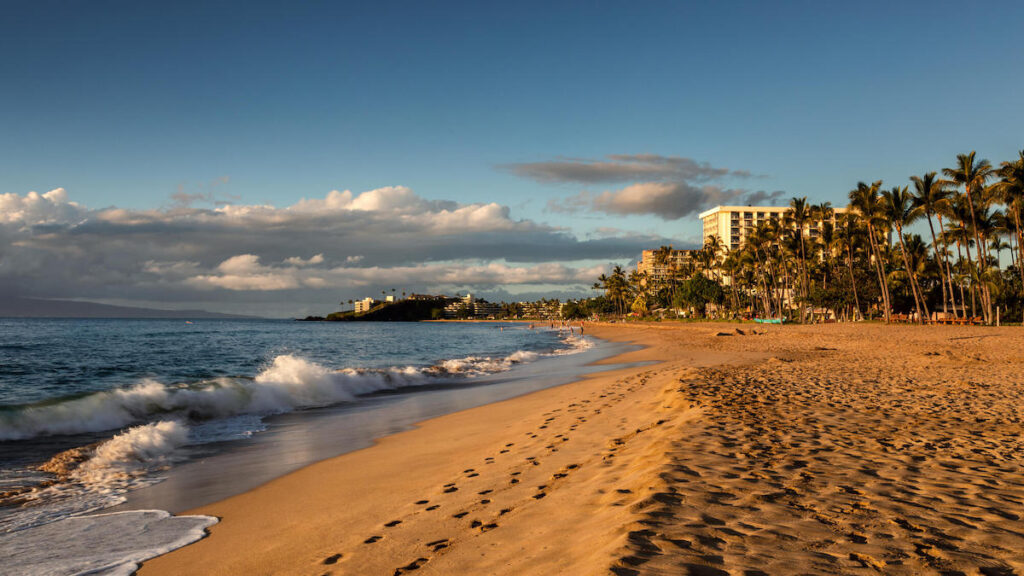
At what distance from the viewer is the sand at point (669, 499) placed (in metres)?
4.07

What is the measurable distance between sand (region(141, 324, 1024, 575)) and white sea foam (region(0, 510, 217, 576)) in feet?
1.09

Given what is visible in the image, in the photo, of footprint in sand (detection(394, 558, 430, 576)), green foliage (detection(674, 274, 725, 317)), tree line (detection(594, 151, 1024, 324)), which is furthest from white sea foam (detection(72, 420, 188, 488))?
green foliage (detection(674, 274, 725, 317))

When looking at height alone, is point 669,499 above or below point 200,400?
above

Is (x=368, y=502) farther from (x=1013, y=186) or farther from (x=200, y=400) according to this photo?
(x=1013, y=186)

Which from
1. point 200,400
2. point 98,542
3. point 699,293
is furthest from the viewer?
point 699,293

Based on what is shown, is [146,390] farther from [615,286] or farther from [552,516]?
[615,286]

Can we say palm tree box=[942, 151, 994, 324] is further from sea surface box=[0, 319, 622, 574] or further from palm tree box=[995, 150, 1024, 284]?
sea surface box=[0, 319, 622, 574]

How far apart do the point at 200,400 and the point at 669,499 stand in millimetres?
16053

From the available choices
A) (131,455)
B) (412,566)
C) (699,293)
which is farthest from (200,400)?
(699,293)

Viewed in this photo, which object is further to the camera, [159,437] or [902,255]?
[902,255]

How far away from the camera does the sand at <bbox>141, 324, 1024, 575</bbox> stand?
4074 millimetres

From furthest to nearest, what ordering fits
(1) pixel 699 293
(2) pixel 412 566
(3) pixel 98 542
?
(1) pixel 699 293
(3) pixel 98 542
(2) pixel 412 566

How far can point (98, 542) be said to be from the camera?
5.96 meters

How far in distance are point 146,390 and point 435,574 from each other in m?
16.4
